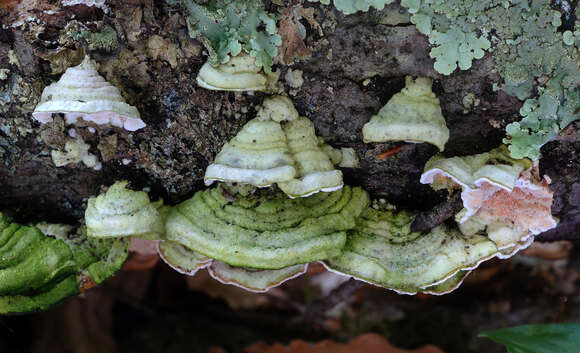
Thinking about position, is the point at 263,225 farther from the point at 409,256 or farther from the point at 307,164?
the point at 409,256

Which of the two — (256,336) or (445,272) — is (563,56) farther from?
(256,336)

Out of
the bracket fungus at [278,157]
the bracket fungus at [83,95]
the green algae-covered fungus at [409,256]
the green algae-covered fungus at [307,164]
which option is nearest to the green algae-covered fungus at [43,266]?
the bracket fungus at [83,95]

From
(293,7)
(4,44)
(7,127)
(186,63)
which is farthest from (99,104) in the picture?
(293,7)

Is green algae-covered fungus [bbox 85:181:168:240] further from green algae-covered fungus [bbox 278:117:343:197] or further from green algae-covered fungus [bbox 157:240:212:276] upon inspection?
green algae-covered fungus [bbox 278:117:343:197]

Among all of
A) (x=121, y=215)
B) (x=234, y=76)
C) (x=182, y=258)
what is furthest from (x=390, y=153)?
(x=121, y=215)

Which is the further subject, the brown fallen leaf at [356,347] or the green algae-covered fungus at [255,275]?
the brown fallen leaf at [356,347]

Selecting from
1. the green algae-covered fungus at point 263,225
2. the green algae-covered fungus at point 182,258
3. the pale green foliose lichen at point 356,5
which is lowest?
the green algae-covered fungus at point 182,258

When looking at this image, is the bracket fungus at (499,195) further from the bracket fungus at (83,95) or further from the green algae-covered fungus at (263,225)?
the bracket fungus at (83,95)
